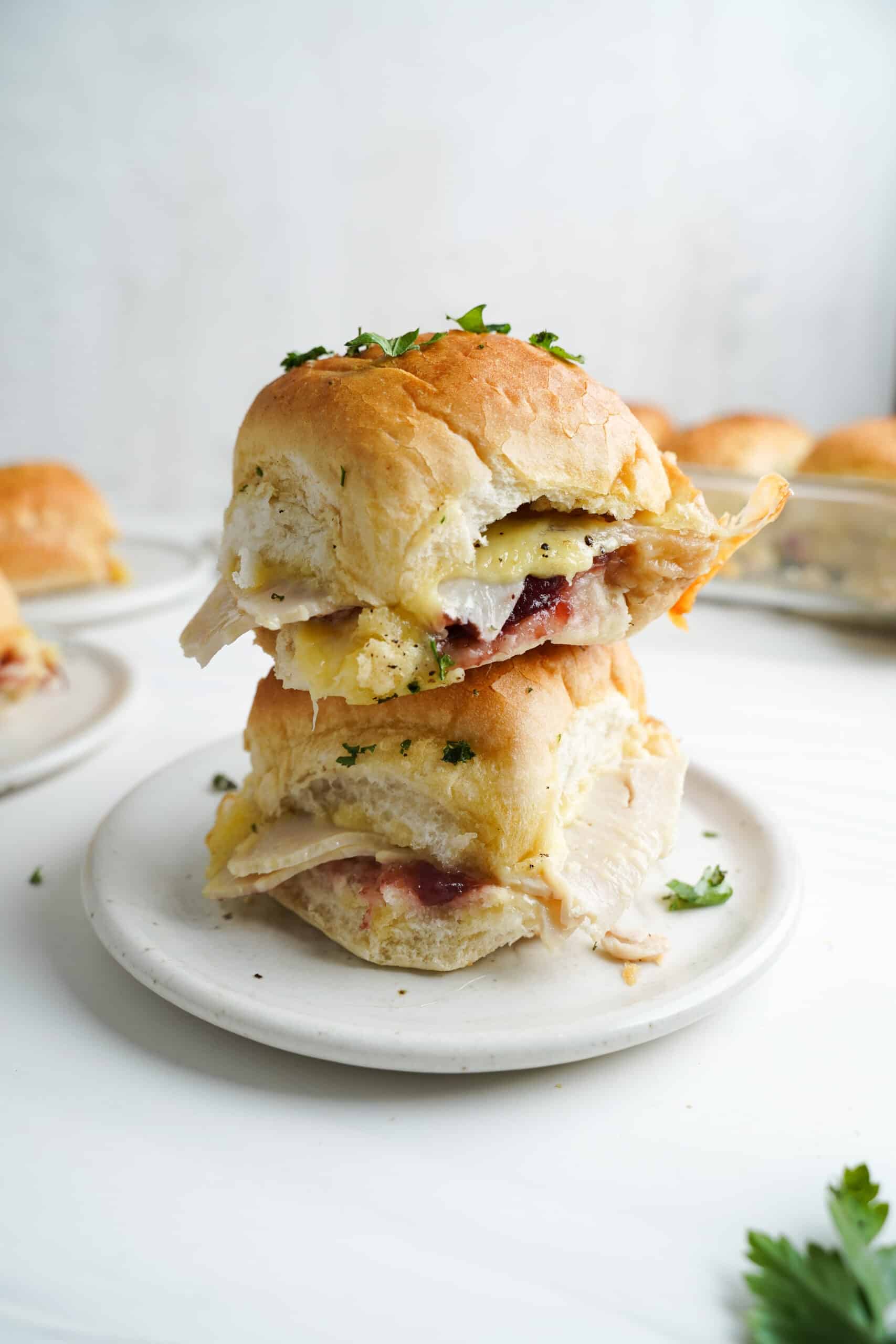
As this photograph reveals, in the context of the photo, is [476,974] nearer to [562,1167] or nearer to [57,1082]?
[562,1167]

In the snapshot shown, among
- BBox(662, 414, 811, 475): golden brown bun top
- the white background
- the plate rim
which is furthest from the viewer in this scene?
the white background

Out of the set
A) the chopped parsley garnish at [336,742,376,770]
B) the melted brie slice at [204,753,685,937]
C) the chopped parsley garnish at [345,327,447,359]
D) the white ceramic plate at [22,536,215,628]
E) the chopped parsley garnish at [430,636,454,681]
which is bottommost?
the white ceramic plate at [22,536,215,628]

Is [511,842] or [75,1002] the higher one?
[511,842]

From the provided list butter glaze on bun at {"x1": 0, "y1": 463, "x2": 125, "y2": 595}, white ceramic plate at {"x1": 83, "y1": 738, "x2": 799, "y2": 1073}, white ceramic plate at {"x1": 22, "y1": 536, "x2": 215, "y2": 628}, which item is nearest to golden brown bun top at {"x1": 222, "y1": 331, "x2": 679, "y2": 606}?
white ceramic plate at {"x1": 83, "y1": 738, "x2": 799, "y2": 1073}

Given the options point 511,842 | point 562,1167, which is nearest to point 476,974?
point 511,842

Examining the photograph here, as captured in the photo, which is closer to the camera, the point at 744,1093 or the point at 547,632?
the point at 744,1093

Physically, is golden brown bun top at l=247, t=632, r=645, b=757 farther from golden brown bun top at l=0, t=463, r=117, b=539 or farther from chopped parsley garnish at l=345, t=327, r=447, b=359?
golden brown bun top at l=0, t=463, r=117, b=539

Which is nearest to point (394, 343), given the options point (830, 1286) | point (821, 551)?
point (830, 1286)

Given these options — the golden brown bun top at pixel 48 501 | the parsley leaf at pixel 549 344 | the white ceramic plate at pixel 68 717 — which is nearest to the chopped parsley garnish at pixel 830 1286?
the parsley leaf at pixel 549 344
